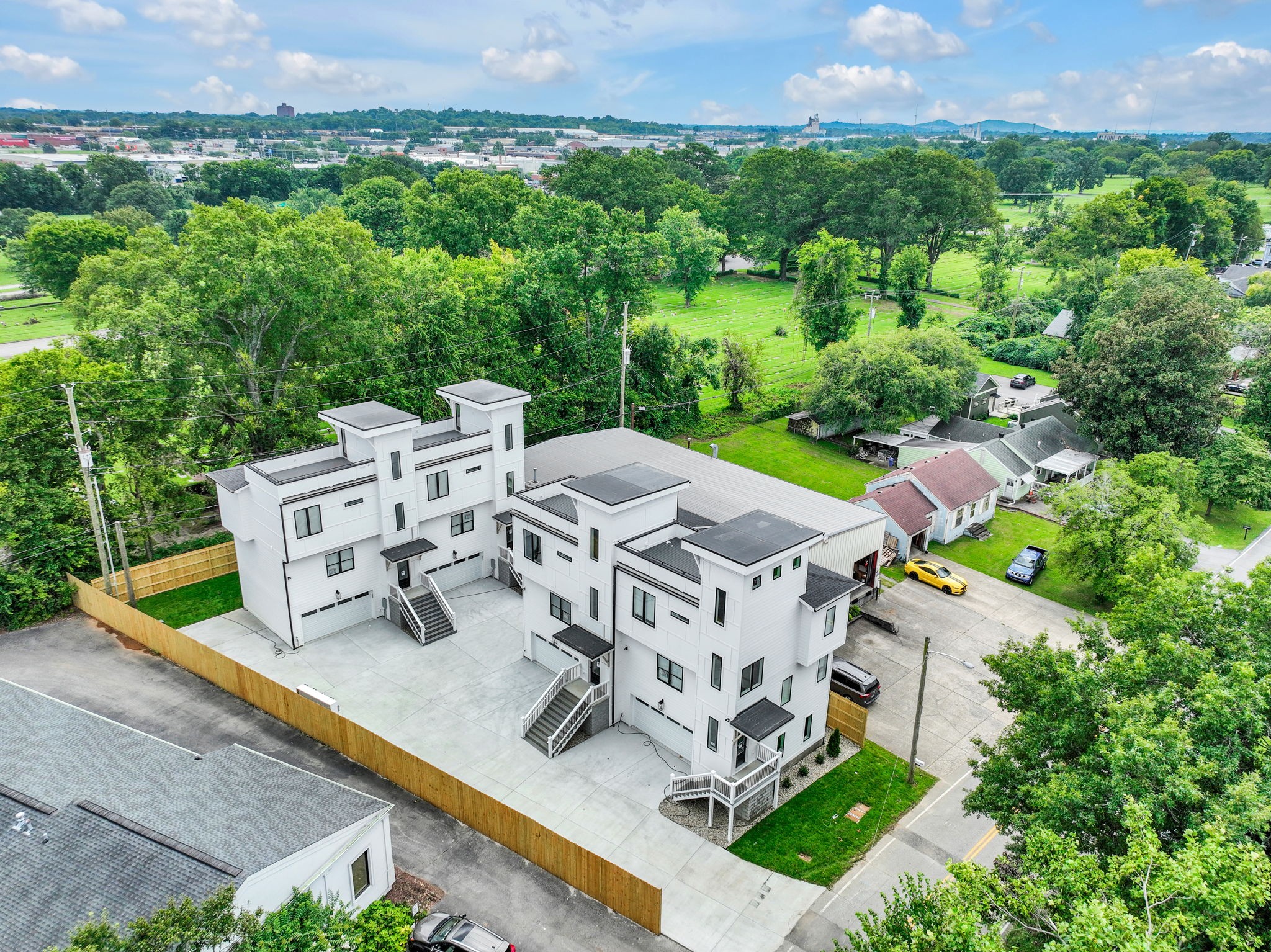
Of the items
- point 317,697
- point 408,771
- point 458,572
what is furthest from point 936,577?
point 317,697

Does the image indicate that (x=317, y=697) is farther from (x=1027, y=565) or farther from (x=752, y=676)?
(x=1027, y=565)

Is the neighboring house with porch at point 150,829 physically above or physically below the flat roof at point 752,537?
below

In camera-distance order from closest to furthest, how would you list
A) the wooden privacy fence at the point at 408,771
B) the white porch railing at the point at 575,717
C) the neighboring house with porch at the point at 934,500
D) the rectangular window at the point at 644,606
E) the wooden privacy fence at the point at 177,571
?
the wooden privacy fence at the point at 408,771
the rectangular window at the point at 644,606
the white porch railing at the point at 575,717
the wooden privacy fence at the point at 177,571
the neighboring house with porch at the point at 934,500

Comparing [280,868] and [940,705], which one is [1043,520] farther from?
[280,868]

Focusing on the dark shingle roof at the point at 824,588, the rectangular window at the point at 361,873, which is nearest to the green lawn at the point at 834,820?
the dark shingle roof at the point at 824,588

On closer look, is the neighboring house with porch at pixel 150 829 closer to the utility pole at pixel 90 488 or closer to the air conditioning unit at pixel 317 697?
the air conditioning unit at pixel 317 697

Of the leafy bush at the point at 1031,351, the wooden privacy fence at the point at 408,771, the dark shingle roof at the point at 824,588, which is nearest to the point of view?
the wooden privacy fence at the point at 408,771

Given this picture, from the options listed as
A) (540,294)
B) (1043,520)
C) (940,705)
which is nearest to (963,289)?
(1043,520)
